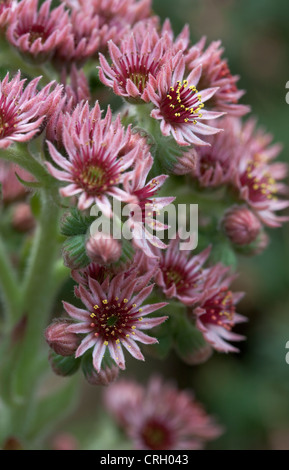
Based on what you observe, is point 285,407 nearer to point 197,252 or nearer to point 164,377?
point 164,377

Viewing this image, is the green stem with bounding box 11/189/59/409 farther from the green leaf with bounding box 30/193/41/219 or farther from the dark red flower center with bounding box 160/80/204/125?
the dark red flower center with bounding box 160/80/204/125

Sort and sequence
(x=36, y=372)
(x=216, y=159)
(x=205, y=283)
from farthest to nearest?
(x=36, y=372), (x=216, y=159), (x=205, y=283)

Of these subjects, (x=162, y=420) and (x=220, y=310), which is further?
(x=162, y=420)

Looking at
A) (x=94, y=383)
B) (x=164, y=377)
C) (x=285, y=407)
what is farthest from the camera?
(x=164, y=377)

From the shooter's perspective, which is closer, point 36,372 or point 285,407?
point 36,372

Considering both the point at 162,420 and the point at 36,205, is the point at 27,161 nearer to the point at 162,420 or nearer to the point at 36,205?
the point at 36,205

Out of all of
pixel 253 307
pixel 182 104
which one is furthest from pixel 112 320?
pixel 253 307
